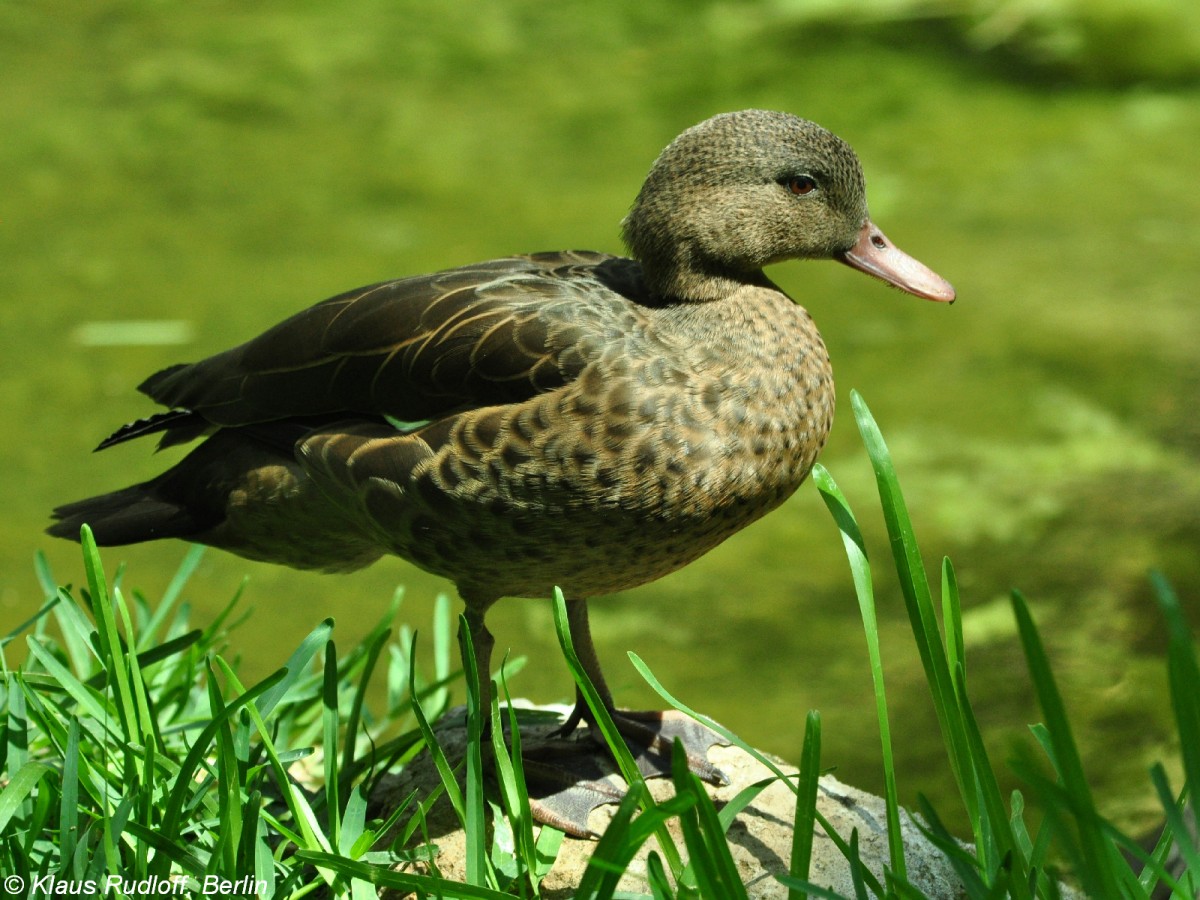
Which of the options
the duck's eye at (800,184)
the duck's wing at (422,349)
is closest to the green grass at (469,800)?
the duck's wing at (422,349)

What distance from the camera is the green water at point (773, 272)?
3.74 m

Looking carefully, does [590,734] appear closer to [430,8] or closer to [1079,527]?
[1079,527]

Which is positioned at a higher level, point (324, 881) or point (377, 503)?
point (377, 503)

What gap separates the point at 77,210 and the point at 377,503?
3826 millimetres

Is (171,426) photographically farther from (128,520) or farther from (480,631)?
(480,631)

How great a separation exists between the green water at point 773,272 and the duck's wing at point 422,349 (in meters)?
1.34

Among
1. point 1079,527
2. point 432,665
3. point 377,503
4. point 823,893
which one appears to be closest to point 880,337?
point 1079,527

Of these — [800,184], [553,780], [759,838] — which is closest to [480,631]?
[553,780]

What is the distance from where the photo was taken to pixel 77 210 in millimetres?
5594

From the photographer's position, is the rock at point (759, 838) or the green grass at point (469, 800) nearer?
the green grass at point (469, 800)

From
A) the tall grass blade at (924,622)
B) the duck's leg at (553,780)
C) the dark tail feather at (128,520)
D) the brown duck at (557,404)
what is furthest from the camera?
the dark tail feather at (128,520)

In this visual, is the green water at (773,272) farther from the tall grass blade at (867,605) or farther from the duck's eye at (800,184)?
the duck's eye at (800,184)

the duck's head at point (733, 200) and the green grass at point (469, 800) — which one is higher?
the duck's head at point (733, 200)

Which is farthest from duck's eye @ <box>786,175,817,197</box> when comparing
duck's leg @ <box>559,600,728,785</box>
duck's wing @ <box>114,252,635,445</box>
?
duck's leg @ <box>559,600,728,785</box>
